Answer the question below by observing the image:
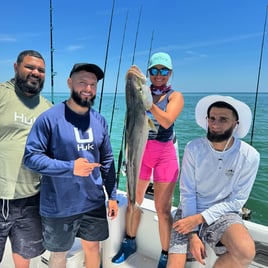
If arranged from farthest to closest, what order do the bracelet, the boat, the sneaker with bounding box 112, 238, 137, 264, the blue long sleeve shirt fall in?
the sneaker with bounding box 112, 238, 137, 264 → the boat → the bracelet → the blue long sleeve shirt

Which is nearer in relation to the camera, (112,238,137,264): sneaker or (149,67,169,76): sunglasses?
(149,67,169,76): sunglasses

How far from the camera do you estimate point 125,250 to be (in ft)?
9.07

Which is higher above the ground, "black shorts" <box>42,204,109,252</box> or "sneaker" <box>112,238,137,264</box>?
"black shorts" <box>42,204,109,252</box>

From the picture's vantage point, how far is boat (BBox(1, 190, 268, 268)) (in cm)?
240

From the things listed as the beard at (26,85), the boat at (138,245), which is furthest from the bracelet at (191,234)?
the beard at (26,85)

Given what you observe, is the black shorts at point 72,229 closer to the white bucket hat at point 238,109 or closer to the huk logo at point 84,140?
the huk logo at point 84,140

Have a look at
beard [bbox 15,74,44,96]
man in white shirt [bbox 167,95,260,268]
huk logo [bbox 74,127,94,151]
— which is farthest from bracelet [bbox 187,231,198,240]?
beard [bbox 15,74,44,96]

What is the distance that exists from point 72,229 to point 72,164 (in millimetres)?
570

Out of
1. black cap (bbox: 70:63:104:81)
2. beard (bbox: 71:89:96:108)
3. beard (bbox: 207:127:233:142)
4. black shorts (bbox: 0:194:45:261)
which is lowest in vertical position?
black shorts (bbox: 0:194:45:261)

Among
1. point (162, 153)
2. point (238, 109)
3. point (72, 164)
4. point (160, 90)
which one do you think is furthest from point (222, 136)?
point (72, 164)

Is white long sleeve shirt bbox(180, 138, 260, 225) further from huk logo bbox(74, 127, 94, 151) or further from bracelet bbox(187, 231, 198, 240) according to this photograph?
huk logo bbox(74, 127, 94, 151)

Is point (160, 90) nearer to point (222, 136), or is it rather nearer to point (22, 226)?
point (222, 136)

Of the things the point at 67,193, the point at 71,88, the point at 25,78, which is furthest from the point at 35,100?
the point at 67,193

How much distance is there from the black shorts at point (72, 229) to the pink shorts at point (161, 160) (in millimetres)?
599
